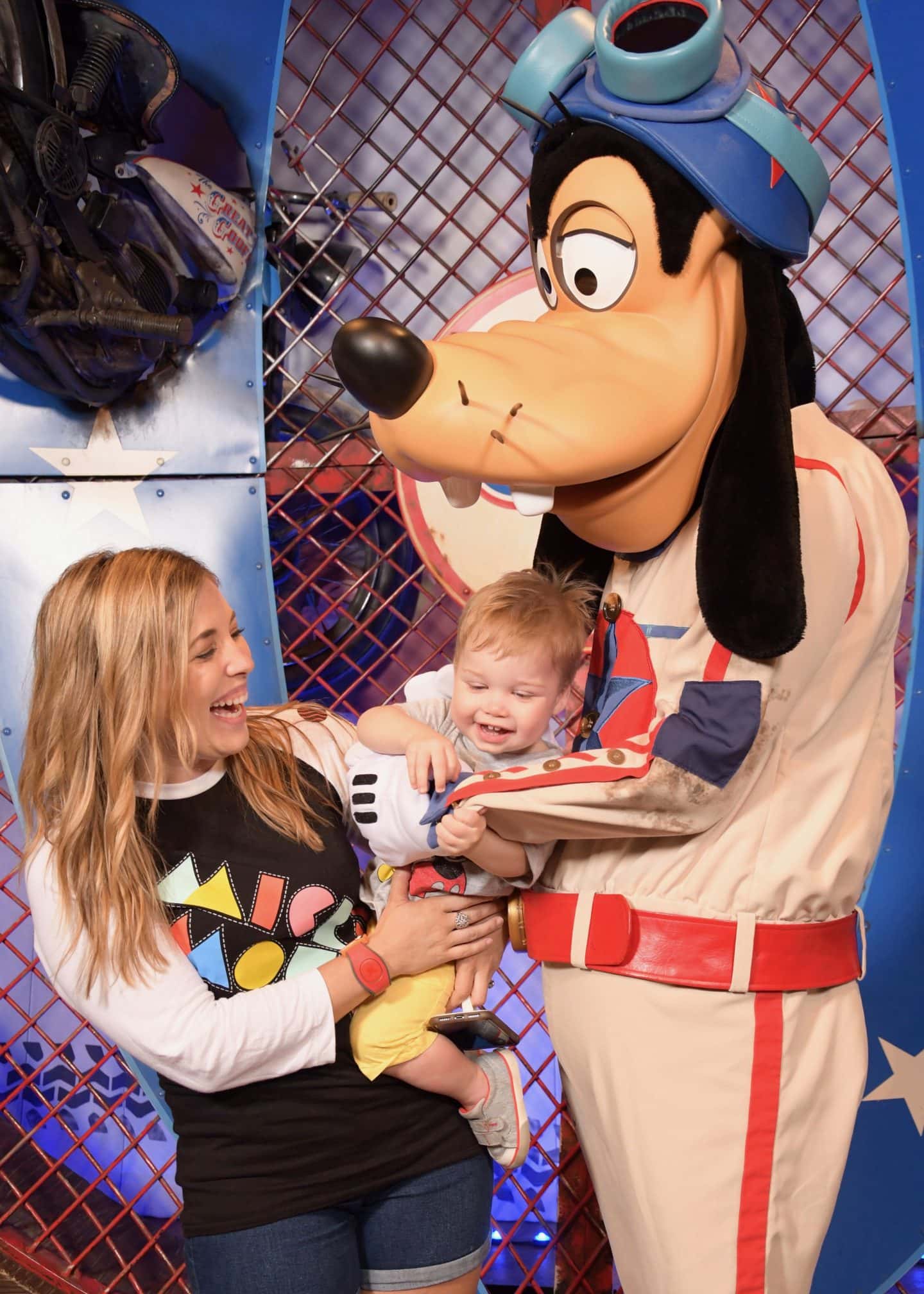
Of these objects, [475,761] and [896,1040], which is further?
[896,1040]

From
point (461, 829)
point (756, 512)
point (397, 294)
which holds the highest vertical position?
point (756, 512)

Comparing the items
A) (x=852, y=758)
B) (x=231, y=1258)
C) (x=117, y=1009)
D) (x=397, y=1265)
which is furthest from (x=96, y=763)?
(x=852, y=758)

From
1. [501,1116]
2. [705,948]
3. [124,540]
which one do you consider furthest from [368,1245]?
[124,540]

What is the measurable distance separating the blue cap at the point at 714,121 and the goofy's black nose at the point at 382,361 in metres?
0.30

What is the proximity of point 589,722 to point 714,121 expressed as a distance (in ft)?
1.81

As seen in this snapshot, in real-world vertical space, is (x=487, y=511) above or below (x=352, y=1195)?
above

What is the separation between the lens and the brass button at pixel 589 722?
44.4 inches

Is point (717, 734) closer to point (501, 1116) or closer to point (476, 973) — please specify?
point (476, 973)

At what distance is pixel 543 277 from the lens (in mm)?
1098

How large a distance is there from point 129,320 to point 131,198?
0.21 metres

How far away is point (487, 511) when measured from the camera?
184 centimetres

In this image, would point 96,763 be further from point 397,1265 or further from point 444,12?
point 444,12

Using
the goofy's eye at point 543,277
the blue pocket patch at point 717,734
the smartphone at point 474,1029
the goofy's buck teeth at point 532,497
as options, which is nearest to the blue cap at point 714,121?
the goofy's eye at point 543,277

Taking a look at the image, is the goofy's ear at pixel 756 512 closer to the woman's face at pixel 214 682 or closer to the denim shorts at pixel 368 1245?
the woman's face at pixel 214 682
